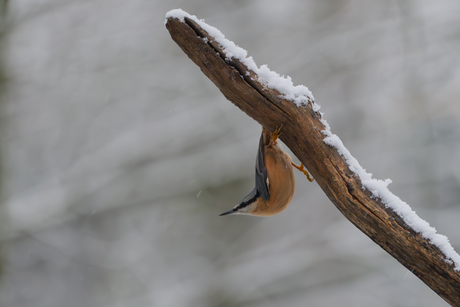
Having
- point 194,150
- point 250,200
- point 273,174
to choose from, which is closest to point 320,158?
point 273,174

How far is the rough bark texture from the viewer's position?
35.0 inches

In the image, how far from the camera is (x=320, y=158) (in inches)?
39.7

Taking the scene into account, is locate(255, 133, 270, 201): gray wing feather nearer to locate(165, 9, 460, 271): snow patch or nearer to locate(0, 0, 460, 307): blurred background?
locate(165, 9, 460, 271): snow patch

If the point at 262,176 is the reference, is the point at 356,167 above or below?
below

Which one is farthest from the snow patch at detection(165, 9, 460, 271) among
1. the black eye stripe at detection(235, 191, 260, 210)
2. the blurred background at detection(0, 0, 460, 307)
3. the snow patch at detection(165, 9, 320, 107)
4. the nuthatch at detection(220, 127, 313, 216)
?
the blurred background at detection(0, 0, 460, 307)

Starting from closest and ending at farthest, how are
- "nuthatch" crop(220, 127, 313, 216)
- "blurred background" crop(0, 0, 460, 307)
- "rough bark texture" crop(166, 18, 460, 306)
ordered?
"rough bark texture" crop(166, 18, 460, 306) → "nuthatch" crop(220, 127, 313, 216) → "blurred background" crop(0, 0, 460, 307)

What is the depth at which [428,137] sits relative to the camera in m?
2.29

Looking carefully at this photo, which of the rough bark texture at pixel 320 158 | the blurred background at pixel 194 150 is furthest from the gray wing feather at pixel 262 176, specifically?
the blurred background at pixel 194 150

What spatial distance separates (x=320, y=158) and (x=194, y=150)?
159 centimetres

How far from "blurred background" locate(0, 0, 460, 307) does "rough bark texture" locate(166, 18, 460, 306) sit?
141cm

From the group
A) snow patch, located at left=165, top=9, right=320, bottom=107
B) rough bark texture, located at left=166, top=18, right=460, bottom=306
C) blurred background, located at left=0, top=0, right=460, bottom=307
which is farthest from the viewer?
blurred background, located at left=0, top=0, right=460, bottom=307

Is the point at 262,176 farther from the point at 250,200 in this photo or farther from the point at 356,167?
the point at 356,167

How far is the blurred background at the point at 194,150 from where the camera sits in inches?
90.4

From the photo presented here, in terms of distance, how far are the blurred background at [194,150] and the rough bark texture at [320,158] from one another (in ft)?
4.62
